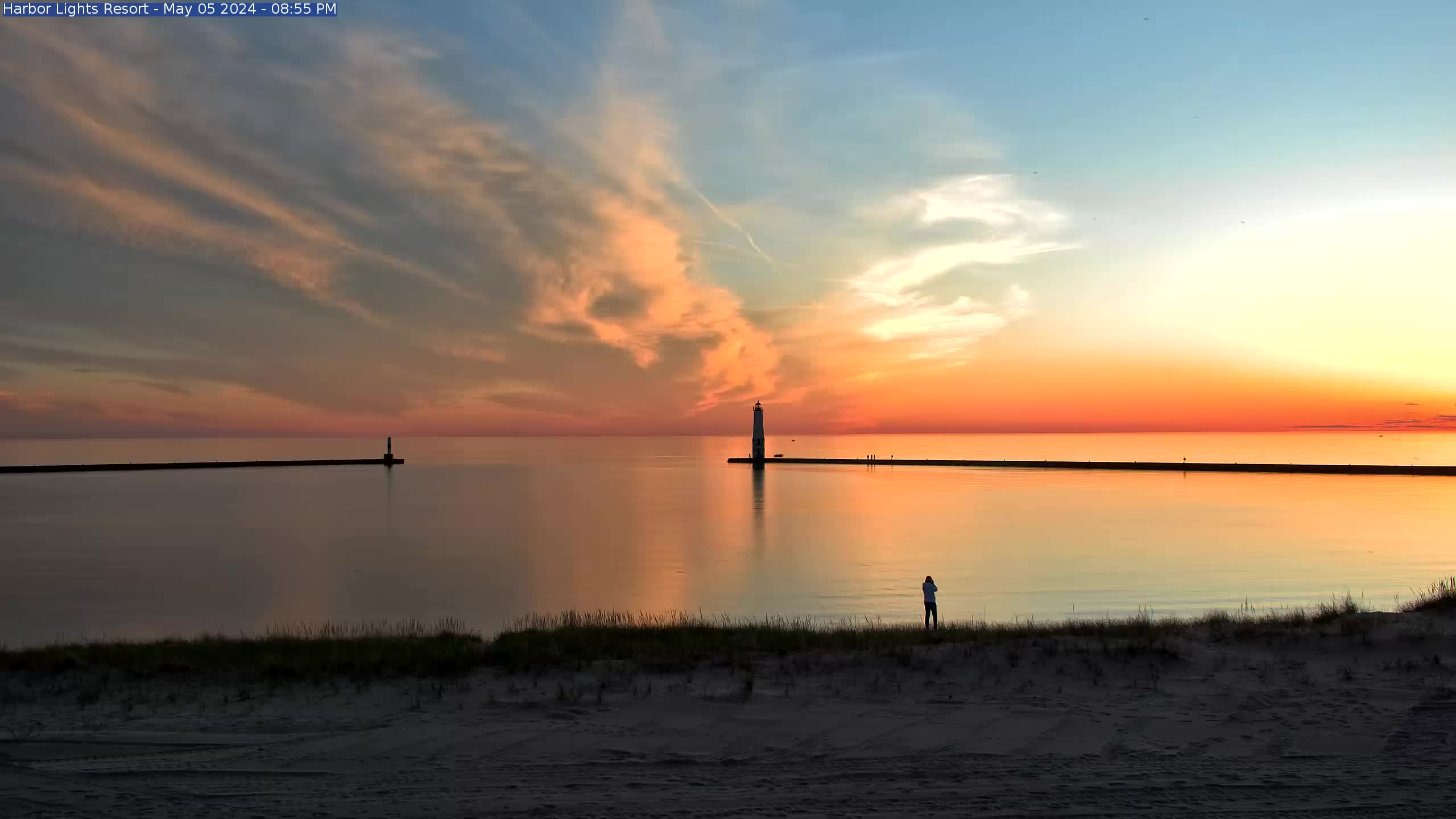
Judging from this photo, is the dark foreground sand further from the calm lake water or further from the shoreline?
the calm lake water

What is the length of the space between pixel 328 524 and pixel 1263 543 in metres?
46.8

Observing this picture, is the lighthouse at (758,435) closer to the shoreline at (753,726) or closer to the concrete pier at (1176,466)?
the concrete pier at (1176,466)

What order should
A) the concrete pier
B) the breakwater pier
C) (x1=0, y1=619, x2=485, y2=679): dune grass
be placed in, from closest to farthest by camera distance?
(x1=0, y1=619, x2=485, y2=679): dune grass < the concrete pier < the breakwater pier

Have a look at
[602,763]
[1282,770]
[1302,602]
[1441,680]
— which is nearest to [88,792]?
[602,763]

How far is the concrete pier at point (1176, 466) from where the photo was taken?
3403 inches

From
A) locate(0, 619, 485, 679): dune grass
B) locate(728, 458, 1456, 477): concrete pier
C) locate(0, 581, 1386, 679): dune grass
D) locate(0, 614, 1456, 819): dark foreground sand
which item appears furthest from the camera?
locate(728, 458, 1456, 477): concrete pier

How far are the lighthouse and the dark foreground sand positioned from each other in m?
101

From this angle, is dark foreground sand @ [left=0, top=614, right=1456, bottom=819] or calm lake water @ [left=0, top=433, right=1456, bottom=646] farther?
calm lake water @ [left=0, top=433, right=1456, bottom=646]

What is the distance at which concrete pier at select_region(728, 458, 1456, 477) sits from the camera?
3403 inches

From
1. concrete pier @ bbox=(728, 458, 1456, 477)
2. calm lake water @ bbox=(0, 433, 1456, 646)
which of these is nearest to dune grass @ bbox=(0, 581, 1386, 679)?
calm lake water @ bbox=(0, 433, 1456, 646)

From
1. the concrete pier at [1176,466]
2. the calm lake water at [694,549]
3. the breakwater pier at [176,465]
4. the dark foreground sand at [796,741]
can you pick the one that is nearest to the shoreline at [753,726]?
the dark foreground sand at [796,741]

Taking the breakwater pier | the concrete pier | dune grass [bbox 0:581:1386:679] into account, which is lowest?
dune grass [bbox 0:581:1386:679]

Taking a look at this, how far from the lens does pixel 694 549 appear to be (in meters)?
39.5

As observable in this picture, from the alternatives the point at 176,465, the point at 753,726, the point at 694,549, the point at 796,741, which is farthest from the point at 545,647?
the point at 176,465
